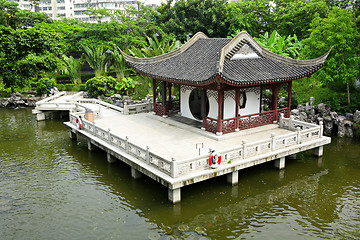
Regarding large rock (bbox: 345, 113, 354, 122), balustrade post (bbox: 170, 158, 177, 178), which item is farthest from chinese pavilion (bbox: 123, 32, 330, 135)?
large rock (bbox: 345, 113, 354, 122)

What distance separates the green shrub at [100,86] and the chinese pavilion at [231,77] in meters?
10.0

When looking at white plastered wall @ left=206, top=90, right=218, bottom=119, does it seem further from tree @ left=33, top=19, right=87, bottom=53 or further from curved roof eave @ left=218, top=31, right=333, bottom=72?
tree @ left=33, top=19, right=87, bottom=53

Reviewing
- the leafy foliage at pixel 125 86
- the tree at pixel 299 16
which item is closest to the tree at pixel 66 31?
the leafy foliage at pixel 125 86

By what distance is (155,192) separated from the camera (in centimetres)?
1505

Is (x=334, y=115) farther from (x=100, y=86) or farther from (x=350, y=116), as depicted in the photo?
(x=100, y=86)

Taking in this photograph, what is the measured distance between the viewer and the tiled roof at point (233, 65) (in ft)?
58.8

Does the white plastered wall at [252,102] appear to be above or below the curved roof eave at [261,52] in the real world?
below

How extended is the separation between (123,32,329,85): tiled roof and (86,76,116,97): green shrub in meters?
10.0

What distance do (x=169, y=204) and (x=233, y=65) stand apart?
8634 mm

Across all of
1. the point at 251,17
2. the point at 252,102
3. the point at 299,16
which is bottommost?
the point at 252,102

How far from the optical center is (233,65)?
1872cm

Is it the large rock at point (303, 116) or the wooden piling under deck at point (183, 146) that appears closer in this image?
the wooden piling under deck at point (183, 146)

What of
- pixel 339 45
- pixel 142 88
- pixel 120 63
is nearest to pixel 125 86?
pixel 142 88

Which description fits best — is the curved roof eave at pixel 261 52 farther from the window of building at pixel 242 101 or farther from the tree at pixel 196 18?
the tree at pixel 196 18
